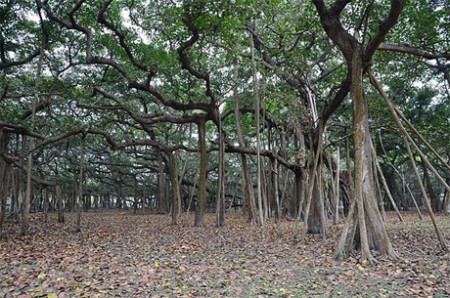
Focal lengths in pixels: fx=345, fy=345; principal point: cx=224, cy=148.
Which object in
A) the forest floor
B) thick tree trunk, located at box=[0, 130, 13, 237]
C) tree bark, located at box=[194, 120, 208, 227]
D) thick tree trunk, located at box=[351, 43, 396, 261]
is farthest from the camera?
tree bark, located at box=[194, 120, 208, 227]

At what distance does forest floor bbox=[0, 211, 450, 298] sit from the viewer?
411cm

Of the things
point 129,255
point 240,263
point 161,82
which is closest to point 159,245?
point 129,255

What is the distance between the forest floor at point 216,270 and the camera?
4.11 meters

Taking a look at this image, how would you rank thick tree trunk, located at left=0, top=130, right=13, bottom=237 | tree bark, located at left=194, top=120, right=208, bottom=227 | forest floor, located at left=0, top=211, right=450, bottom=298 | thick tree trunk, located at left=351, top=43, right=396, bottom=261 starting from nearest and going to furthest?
forest floor, located at left=0, top=211, right=450, bottom=298 → thick tree trunk, located at left=351, top=43, right=396, bottom=261 → thick tree trunk, located at left=0, top=130, right=13, bottom=237 → tree bark, located at left=194, top=120, right=208, bottom=227


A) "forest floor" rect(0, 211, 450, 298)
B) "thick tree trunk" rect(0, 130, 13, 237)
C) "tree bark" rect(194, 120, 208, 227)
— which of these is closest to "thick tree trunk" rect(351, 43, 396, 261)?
"forest floor" rect(0, 211, 450, 298)

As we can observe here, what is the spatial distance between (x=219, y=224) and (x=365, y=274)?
7222 millimetres

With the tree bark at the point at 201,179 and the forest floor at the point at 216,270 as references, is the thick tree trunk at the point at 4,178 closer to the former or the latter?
the forest floor at the point at 216,270

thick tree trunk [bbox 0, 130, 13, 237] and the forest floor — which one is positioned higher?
thick tree trunk [bbox 0, 130, 13, 237]

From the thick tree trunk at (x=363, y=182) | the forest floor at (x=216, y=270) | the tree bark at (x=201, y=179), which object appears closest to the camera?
the forest floor at (x=216, y=270)

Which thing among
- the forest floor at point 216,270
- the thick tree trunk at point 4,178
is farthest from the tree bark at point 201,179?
the thick tree trunk at point 4,178

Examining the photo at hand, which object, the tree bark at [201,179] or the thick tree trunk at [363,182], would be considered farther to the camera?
the tree bark at [201,179]

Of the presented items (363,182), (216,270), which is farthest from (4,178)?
(363,182)

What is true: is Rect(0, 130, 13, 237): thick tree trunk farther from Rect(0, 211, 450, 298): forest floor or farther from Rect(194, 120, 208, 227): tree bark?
Rect(194, 120, 208, 227): tree bark

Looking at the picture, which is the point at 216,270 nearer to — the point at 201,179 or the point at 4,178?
the point at 201,179
